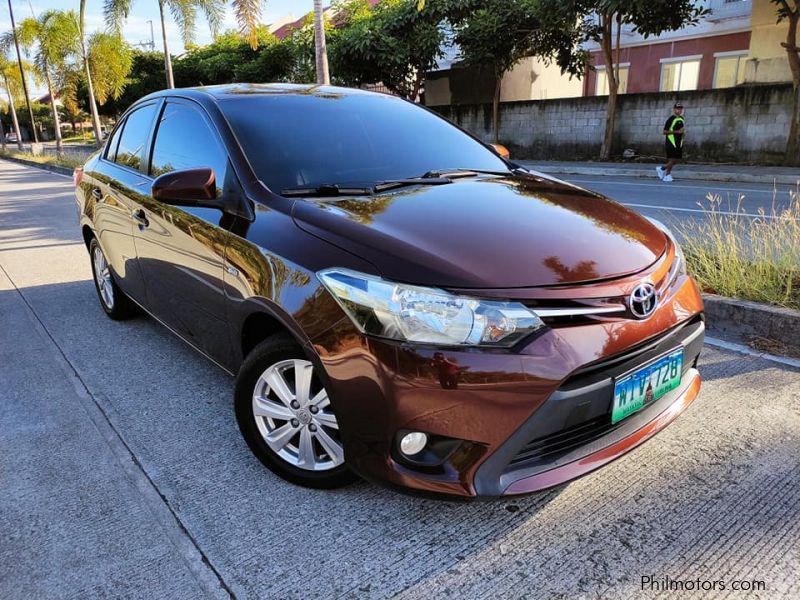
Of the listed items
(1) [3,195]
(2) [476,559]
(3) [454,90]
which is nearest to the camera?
(2) [476,559]

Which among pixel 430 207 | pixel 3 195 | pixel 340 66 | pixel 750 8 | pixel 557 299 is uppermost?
pixel 750 8

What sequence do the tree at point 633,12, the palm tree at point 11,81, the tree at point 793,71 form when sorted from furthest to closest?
the palm tree at point 11,81
the tree at point 633,12
the tree at point 793,71

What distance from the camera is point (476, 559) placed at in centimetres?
207

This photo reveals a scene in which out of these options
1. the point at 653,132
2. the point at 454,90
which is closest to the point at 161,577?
the point at 653,132

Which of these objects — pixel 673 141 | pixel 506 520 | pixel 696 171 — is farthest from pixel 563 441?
pixel 696 171

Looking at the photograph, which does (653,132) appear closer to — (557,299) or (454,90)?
(454,90)

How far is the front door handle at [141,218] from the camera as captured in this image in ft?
11.1

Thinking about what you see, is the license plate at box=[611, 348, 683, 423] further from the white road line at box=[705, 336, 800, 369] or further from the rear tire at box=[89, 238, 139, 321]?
the rear tire at box=[89, 238, 139, 321]

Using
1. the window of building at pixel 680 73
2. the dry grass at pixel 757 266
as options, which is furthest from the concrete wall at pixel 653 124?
the dry grass at pixel 757 266

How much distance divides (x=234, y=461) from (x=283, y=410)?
18.6 inches

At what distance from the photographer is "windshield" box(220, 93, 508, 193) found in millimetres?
2779

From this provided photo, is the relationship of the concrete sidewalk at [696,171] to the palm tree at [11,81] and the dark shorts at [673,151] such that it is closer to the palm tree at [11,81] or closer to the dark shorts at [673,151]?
the dark shorts at [673,151]

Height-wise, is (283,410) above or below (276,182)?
below

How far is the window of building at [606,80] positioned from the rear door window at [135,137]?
2309cm
